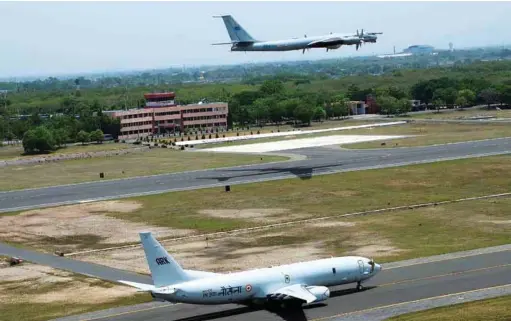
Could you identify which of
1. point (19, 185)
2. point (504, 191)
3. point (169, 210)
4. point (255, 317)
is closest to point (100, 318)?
point (255, 317)

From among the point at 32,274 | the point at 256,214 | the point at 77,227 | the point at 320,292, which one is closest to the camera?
the point at 320,292

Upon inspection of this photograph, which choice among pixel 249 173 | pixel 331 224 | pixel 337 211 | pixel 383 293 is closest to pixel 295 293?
pixel 383 293

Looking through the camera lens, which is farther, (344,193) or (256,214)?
(344,193)

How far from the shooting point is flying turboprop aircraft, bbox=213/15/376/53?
176m

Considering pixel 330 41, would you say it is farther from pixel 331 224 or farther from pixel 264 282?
pixel 264 282

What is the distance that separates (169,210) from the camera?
5059 inches

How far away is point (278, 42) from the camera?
183 meters

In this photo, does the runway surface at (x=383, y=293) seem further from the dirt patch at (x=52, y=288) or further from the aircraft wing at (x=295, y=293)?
the dirt patch at (x=52, y=288)

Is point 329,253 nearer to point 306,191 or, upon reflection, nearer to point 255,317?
point 255,317

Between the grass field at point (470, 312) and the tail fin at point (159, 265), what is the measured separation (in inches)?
706

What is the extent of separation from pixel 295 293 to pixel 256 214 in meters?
50.7

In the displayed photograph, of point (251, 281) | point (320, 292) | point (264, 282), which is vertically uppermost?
point (251, 281)

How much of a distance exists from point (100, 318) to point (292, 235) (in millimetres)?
38271

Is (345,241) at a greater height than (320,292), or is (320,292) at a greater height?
(320,292)
